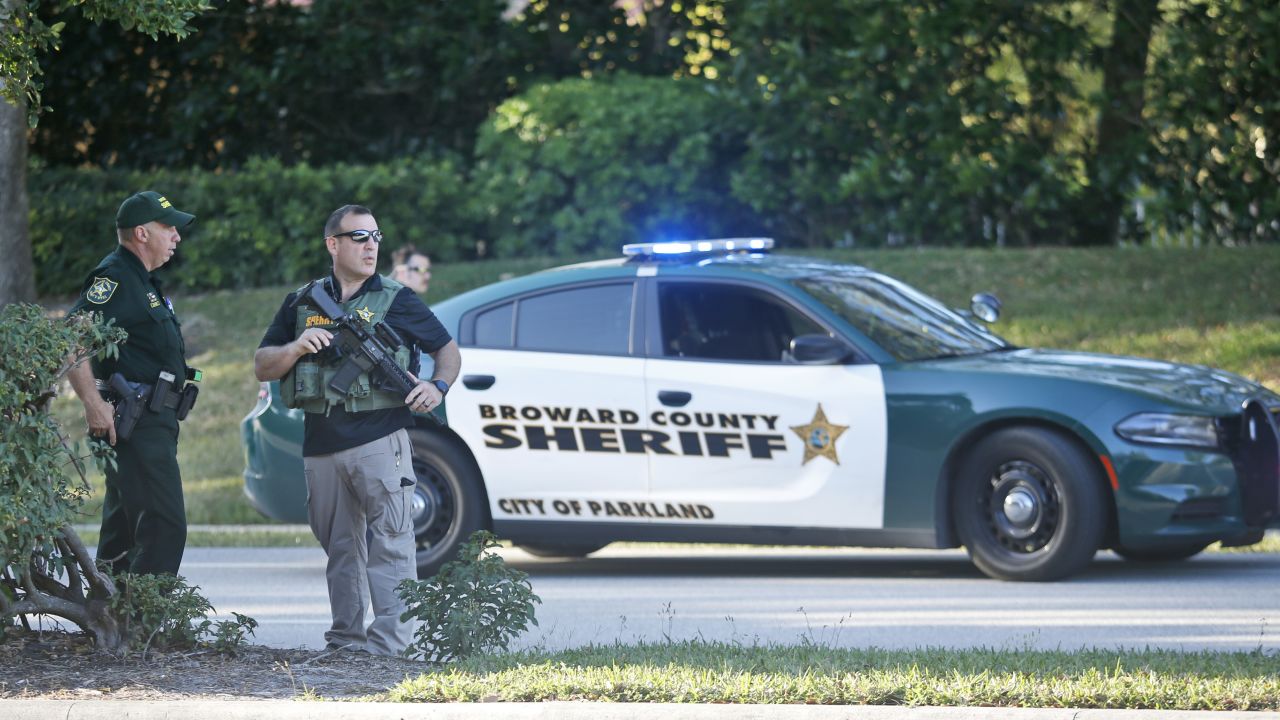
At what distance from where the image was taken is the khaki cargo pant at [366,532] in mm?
6699

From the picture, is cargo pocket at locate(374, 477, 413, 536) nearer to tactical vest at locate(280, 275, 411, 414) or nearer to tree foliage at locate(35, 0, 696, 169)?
tactical vest at locate(280, 275, 411, 414)

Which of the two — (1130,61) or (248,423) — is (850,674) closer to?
(248,423)

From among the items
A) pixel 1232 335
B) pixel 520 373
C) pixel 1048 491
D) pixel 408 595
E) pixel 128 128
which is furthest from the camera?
pixel 128 128

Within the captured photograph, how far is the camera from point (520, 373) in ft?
30.9

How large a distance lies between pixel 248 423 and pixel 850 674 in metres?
4.90

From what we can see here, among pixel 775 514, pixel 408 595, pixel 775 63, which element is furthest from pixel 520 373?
pixel 775 63

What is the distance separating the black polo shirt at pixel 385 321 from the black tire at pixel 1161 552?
3713 millimetres

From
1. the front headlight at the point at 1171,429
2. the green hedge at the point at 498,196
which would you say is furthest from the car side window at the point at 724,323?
the green hedge at the point at 498,196

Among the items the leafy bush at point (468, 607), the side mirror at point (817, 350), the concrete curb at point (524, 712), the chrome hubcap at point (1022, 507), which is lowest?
the concrete curb at point (524, 712)

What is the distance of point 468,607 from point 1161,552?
4.40 meters

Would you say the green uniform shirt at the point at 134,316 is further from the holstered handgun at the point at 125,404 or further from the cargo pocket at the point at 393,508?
the cargo pocket at the point at 393,508

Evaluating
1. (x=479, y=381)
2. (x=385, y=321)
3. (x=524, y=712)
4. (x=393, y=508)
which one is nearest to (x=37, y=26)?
(x=385, y=321)

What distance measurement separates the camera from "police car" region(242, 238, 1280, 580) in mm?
8586

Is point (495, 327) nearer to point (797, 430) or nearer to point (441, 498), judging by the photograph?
point (441, 498)
